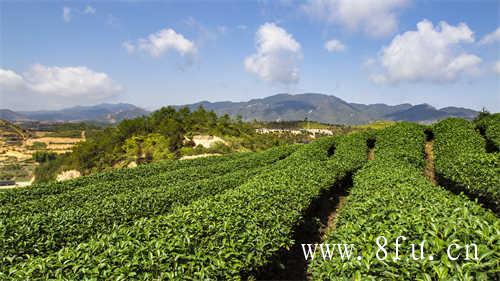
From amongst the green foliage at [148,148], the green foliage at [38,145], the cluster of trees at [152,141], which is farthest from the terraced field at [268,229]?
the green foliage at [38,145]

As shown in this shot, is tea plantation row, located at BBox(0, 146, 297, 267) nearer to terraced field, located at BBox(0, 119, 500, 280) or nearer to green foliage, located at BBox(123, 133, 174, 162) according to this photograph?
terraced field, located at BBox(0, 119, 500, 280)

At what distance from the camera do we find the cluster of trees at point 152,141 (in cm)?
5319

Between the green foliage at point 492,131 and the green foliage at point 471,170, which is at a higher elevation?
the green foliage at point 492,131

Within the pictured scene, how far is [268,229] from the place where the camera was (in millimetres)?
7441

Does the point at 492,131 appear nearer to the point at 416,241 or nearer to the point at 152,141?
the point at 416,241

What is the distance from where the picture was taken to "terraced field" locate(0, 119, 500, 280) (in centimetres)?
432

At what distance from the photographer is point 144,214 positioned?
477 inches

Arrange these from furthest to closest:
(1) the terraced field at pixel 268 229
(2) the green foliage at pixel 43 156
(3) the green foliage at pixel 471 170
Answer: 1. (2) the green foliage at pixel 43 156
2. (3) the green foliage at pixel 471 170
3. (1) the terraced field at pixel 268 229

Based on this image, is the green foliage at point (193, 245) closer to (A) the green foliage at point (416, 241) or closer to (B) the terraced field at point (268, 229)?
(B) the terraced field at point (268, 229)

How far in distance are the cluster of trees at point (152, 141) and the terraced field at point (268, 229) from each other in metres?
35.6

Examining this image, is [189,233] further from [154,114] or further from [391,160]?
[154,114]

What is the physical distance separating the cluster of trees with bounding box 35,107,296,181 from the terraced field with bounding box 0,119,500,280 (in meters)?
35.6

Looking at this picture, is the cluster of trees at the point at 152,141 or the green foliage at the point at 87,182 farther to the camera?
the cluster of trees at the point at 152,141

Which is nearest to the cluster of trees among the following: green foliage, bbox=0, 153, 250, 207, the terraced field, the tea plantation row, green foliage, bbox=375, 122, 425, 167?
green foliage, bbox=0, 153, 250, 207
